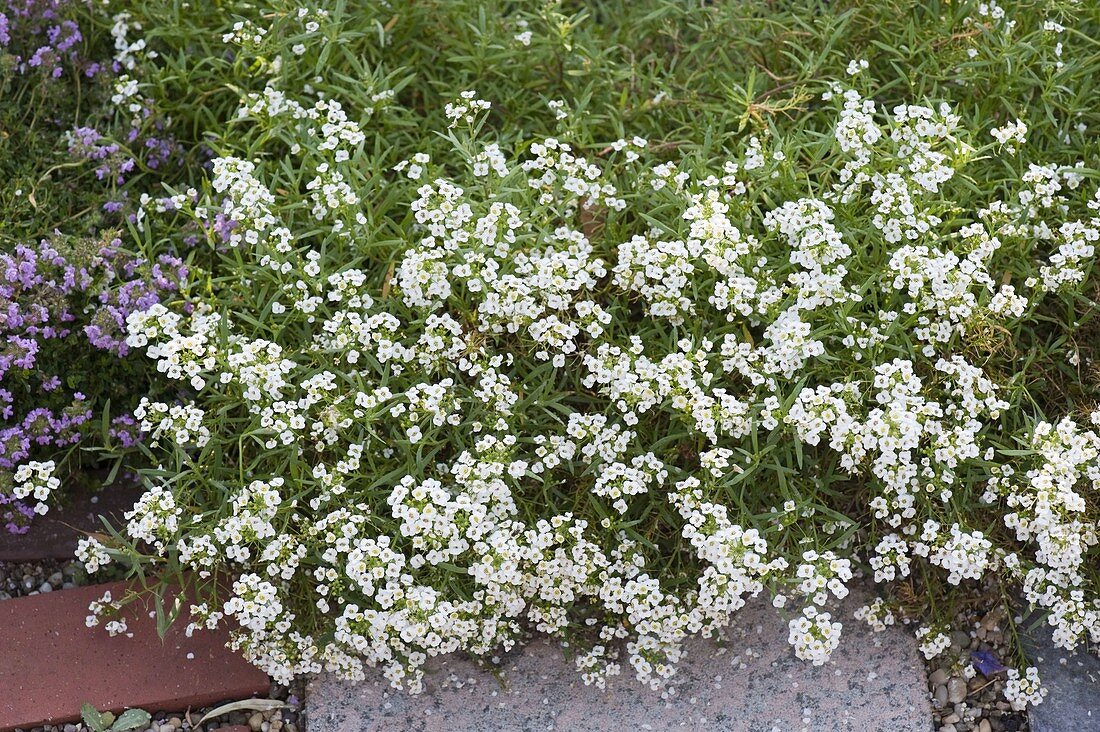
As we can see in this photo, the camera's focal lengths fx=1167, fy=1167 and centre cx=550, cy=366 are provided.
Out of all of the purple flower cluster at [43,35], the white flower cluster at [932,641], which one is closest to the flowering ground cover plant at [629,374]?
the white flower cluster at [932,641]

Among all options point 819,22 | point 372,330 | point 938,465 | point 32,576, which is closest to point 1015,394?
point 938,465

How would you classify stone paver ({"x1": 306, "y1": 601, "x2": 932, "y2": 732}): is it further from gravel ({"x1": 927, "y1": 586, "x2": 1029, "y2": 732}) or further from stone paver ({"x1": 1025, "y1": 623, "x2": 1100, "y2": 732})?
stone paver ({"x1": 1025, "y1": 623, "x2": 1100, "y2": 732})

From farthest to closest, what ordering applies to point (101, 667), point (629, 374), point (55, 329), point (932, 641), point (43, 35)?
point (43, 35)
point (55, 329)
point (101, 667)
point (932, 641)
point (629, 374)

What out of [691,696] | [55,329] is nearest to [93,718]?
[55,329]

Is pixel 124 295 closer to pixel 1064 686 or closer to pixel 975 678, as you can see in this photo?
pixel 975 678

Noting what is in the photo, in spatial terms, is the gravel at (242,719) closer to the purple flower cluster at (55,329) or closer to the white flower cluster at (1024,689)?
the purple flower cluster at (55,329)

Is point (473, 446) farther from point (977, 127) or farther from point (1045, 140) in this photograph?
point (1045, 140)

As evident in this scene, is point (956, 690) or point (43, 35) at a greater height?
point (43, 35)
